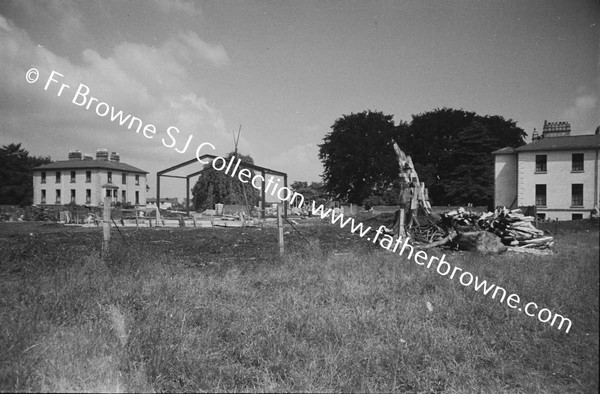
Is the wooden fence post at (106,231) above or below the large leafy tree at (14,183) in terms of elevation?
below

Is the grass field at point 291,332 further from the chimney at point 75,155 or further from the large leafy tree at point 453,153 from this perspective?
the chimney at point 75,155

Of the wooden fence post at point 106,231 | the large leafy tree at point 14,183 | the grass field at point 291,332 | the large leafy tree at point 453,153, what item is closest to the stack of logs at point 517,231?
the grass field at point 291,332

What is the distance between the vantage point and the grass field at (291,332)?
117 inches

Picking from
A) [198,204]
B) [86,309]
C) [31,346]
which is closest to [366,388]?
[31,346]

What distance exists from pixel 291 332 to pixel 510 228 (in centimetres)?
1112

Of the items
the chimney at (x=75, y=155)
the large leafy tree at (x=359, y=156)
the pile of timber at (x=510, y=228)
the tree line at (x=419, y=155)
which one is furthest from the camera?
the chimney at (x=75, y=155)

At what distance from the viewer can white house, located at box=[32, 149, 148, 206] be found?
3048 centimetres

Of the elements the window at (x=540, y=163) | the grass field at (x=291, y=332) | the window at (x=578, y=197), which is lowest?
the grass field at (x=291, y=332)

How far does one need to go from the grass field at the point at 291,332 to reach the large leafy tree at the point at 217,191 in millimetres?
25640

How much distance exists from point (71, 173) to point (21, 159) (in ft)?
18.3

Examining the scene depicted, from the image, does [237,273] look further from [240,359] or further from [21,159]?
[21,159]

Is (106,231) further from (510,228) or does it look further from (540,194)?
(540,194)

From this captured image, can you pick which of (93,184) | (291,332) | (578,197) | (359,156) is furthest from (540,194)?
(93,184)

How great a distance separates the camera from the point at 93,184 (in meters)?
31.4
